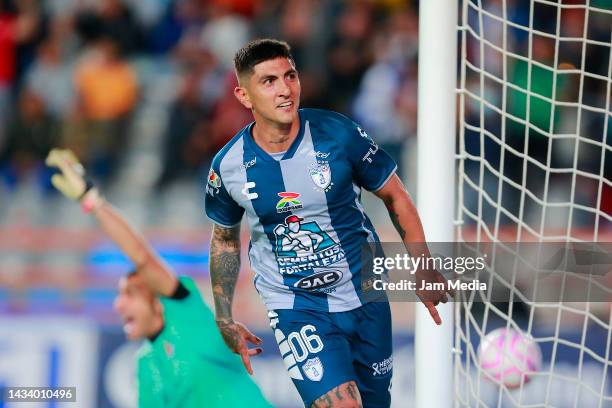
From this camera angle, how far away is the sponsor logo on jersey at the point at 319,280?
4.14m

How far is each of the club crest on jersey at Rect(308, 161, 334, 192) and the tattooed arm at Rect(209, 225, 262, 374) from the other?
0.44 m

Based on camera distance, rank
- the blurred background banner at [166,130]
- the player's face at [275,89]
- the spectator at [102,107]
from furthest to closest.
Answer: the spectator at [102,107], the blurred background banner at [166,130], the player's face at [275,89]

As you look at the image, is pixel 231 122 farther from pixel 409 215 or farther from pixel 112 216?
pixel 409 215

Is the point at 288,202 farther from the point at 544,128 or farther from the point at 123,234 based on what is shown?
the point at 544,128

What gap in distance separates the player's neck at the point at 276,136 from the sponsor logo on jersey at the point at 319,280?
19.3 inches

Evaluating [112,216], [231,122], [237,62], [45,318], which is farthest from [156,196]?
[237,62]

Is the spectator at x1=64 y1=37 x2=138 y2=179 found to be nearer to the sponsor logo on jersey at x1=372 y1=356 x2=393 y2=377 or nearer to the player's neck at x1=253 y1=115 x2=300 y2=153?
the player's neck at x1=253 y1=115 x2=300 y2=153

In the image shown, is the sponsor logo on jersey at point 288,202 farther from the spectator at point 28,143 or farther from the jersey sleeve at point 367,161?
Result: the spectator at point 28,143

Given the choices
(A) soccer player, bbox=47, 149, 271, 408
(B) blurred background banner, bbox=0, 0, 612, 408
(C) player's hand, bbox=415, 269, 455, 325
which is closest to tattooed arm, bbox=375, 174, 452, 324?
(C) player's hand, bbox=415, 269, 455, 325

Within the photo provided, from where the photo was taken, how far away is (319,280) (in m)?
4.14

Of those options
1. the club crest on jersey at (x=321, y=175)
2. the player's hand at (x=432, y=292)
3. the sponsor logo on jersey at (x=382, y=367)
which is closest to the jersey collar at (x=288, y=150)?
the club crest on jersey at (x=321, y=175)

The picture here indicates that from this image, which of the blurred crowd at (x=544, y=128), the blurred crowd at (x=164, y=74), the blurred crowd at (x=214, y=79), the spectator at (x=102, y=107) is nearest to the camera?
the blurred crowd at (x=544, y=128)

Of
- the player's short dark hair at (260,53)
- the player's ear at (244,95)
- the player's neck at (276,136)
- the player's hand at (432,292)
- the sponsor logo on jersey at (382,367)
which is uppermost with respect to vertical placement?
the player's short dark hair at (260,53)

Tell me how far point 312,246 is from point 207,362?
1014mm
